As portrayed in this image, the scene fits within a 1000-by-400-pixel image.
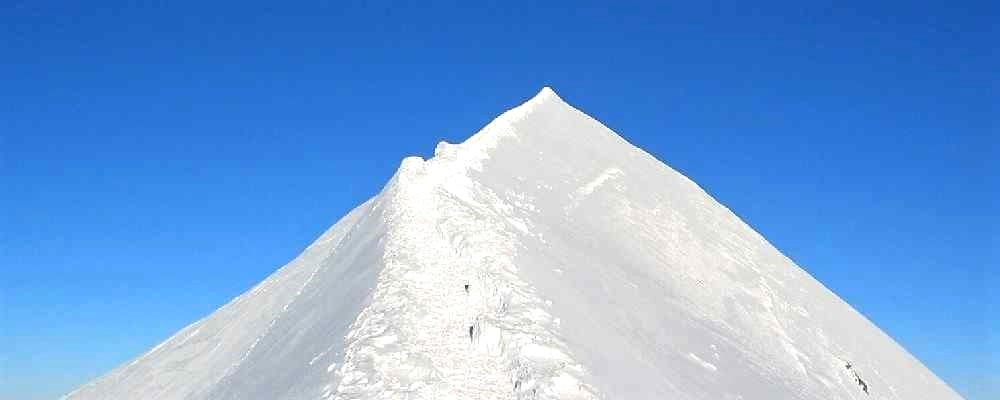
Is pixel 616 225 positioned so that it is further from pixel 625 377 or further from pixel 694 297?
pixel 625 377

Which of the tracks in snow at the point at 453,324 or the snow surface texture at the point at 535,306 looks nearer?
the tracks in snow at the point at 453,324

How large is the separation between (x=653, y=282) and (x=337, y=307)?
13495mm

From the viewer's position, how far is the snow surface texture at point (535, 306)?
68.6 feet

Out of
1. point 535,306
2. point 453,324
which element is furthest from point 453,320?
point 535,306

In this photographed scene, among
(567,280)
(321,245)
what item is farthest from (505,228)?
(321,245)

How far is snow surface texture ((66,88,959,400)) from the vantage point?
2091 cm

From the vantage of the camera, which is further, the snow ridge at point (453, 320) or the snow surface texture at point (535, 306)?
the snow surface texture at point (535, 306)

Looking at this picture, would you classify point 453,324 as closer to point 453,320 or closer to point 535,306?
point 453,320

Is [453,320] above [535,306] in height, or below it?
below

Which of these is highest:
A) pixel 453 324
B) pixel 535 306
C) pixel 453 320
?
pixel 535 306

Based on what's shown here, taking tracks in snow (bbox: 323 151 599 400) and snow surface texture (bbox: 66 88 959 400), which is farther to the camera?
snow surface texture (bbox: 66 88 959 400)

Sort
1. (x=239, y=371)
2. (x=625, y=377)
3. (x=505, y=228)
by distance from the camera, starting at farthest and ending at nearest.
Result: (x=505, y=228), (x=239, y=371), (x=625, y=377)

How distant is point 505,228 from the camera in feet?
99.7

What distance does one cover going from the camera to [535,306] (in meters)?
24.0
